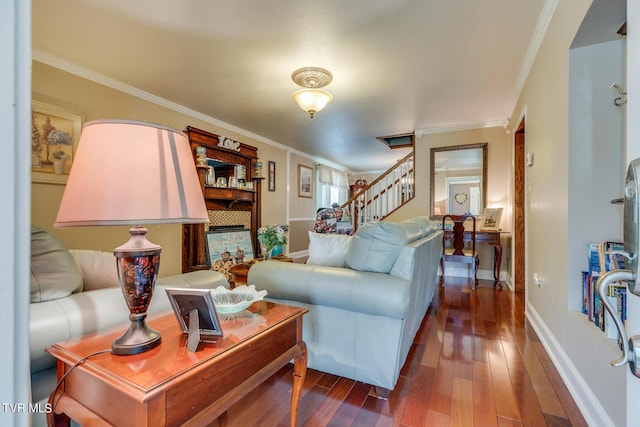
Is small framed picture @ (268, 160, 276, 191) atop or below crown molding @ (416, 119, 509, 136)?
below

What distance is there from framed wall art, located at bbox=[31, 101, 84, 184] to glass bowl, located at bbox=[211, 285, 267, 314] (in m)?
2.58

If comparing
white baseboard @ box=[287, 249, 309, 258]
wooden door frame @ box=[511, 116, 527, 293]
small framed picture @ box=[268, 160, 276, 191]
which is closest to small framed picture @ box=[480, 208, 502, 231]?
wooden door frame @ box=[511, 116, 527, 293]

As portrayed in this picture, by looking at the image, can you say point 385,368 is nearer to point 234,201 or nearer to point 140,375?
point 140,375

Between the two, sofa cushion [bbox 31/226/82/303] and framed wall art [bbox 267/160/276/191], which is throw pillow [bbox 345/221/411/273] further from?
framed wall art [bbox 267/160/276/191]

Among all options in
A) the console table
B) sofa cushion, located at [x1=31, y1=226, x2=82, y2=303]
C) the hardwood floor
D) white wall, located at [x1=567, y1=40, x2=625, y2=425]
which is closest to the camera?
sofa cushion, located at [x1=31, y1=226, x2=82, y2=303]

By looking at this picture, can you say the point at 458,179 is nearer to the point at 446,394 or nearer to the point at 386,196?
the point at 386,196

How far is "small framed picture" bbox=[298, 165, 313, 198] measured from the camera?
6507mm

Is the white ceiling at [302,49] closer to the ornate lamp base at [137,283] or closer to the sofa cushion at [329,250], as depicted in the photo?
the sofa cushion at [329,250]

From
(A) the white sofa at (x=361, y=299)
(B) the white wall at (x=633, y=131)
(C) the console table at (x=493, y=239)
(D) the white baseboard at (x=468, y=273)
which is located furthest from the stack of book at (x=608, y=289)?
(D) the white baseboard at (x=468, y=273)

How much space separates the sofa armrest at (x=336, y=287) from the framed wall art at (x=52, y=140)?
7.51ft

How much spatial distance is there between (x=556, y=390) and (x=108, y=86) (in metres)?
4.53

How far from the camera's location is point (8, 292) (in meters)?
0.35

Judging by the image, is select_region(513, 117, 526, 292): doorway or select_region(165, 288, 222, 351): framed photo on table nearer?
select_region(165, 288, 222, 351): framed photo on table

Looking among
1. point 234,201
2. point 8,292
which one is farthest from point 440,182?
point 8,292
